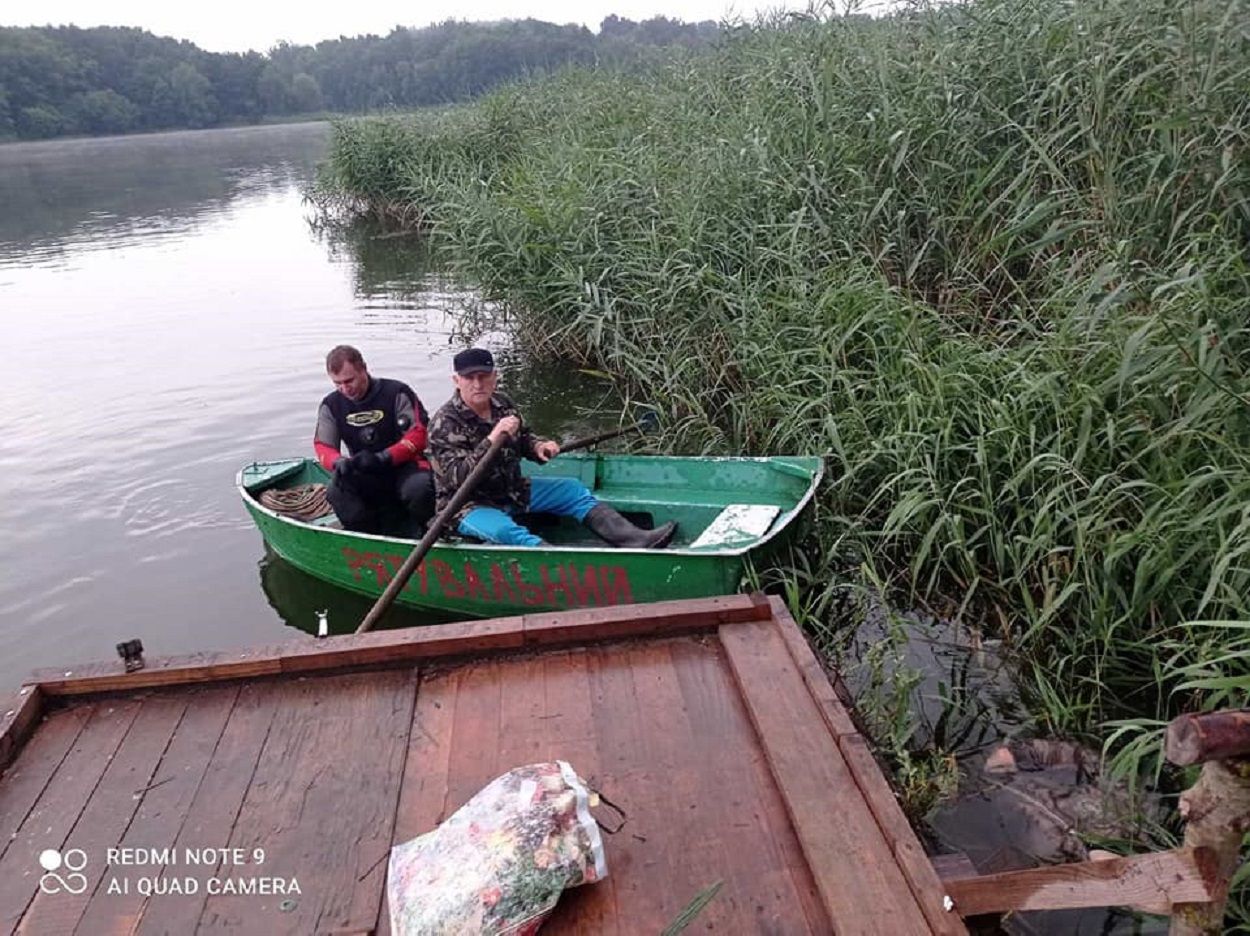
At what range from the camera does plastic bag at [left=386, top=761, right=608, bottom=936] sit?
6.46 feet

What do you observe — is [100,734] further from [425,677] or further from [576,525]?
[576,525]

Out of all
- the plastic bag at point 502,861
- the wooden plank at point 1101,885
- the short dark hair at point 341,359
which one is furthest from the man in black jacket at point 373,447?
the wooden plank at point 1101,885

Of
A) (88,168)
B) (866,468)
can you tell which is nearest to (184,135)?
(88,168)

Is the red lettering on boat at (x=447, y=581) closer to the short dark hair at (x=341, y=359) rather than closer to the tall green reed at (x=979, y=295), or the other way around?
the short dark hair at (x=341, y=359)

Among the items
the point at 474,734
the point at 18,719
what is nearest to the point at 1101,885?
the point at 474,734

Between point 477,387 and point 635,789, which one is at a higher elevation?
point 477,387

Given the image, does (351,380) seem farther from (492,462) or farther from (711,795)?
(711,795)

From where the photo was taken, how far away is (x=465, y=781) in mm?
2549

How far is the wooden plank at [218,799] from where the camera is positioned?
2211mm

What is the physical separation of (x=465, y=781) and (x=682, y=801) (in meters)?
0.62

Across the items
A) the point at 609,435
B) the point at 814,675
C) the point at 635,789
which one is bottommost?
the point at 609,435

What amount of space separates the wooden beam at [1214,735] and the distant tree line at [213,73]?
3087 centimetres

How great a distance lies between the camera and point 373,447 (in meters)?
5.44

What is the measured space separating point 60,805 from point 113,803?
151 mm
